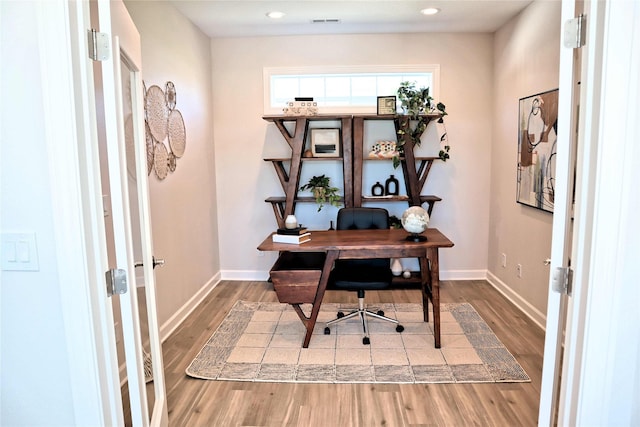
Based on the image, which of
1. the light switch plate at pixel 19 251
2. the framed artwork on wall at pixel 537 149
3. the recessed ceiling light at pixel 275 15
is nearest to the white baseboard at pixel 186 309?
the light switch plate at pixel 19 251

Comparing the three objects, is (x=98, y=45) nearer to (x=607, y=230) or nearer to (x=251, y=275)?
(x=607, y=230)

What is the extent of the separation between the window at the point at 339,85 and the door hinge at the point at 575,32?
330 centimetres

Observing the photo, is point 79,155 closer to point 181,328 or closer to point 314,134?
point 181,328

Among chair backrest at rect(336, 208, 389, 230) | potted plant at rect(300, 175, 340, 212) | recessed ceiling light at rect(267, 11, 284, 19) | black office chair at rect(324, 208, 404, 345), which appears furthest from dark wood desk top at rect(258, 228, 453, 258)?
recessed ceiling light at rect(267, 11, 284, 19)

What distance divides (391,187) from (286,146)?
1214 millimetres

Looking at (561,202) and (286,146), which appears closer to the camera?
(561,202)

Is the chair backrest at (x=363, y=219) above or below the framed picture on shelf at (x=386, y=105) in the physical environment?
below

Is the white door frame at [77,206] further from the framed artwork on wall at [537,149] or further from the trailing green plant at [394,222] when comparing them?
the trailing green plant at [394,222]

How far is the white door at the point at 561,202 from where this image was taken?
1.35 meters

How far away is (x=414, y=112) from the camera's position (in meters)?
4.21

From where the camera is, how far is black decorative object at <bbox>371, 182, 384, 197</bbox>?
4625 mm

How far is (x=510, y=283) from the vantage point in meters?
4.12

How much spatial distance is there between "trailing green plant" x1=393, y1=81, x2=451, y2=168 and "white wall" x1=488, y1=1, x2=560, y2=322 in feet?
1.87

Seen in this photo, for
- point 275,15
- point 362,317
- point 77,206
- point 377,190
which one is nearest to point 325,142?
point 377,190
